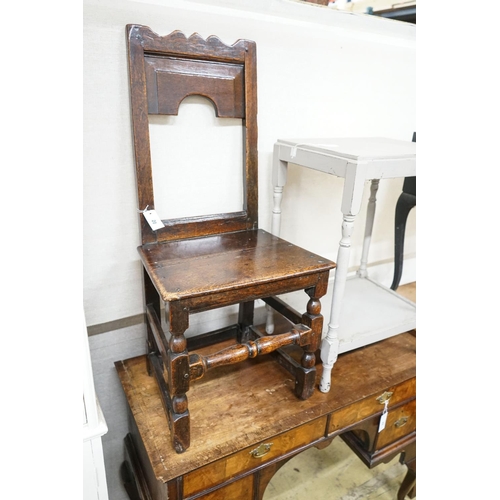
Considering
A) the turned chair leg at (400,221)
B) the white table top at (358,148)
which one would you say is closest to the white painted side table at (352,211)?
the white table top at (358,148)

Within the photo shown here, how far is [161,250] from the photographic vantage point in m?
0.96

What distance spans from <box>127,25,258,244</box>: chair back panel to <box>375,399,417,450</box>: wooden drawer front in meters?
0.78

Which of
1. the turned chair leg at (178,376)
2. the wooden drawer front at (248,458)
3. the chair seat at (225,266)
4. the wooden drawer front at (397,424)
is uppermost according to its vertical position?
the chair seat at (225,266)

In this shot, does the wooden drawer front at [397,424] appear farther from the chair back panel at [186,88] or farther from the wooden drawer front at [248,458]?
the chair back panel at [186,88]

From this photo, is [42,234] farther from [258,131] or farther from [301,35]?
[301,35]

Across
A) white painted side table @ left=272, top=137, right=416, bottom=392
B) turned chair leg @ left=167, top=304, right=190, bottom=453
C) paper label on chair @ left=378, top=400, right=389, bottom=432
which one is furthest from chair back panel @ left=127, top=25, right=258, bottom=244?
paper label on chair @ left=378, top=400, right=389, bottom=432

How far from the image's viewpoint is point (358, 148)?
1.00 meters

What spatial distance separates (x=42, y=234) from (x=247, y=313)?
0.84 m

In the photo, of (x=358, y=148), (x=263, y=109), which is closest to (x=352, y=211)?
(x=358, y=148)

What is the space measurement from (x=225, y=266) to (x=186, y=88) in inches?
18.8

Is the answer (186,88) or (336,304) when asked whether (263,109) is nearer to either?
(186,88)

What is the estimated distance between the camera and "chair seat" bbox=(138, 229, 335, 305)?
79cm

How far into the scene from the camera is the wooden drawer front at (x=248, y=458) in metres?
0.85

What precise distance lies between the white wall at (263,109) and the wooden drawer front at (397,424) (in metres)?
0.61
